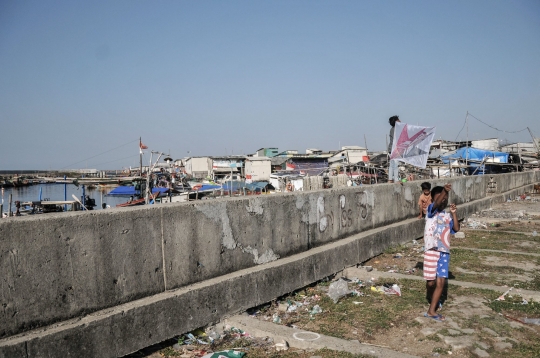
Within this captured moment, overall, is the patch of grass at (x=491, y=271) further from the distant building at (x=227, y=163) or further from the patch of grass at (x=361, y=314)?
the distant building at (x=227, y=163)

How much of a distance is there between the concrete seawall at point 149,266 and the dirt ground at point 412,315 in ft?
0.77

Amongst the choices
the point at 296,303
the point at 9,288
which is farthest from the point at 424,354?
the point at 9,288

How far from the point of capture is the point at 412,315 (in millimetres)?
4352

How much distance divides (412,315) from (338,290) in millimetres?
957

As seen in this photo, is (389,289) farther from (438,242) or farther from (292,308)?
(292,308)

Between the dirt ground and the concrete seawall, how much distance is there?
0.24 m

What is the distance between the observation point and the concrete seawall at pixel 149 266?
9.43ft

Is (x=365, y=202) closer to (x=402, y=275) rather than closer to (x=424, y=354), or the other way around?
(x=402, y=275)

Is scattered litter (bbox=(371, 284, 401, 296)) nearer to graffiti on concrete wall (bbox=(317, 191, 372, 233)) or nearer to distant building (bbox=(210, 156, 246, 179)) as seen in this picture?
graffiti on concrete wall (bbox=(317, 191, 372, 233))

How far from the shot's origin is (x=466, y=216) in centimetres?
1181

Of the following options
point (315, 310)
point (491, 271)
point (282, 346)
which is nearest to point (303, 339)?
point (282, 346)

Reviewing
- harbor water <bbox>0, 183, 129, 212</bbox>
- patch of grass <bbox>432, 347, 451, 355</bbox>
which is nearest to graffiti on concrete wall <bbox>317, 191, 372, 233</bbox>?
patch of grass <bbox>432, 347, 451, 355</bbox>

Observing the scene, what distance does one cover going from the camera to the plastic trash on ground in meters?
4.93

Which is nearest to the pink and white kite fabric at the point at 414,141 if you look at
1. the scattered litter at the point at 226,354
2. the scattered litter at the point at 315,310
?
the scattered litter at the point at 315,310
